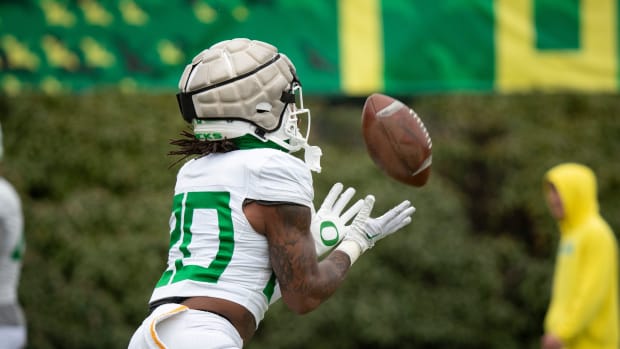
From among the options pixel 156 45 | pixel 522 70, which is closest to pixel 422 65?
pixel 522 70

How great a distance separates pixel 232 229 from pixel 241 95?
0.45 meters

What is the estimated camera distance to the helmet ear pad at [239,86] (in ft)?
11.0

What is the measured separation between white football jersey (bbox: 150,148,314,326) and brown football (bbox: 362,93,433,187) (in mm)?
624

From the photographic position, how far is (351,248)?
362 cm

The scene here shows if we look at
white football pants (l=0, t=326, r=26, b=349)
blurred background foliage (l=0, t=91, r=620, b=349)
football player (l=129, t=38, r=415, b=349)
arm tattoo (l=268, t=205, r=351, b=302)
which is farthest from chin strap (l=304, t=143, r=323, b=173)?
blurred background foliage (l=0, t=91, r=620, b=349)

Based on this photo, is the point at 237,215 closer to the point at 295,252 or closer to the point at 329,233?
the point at 295,252

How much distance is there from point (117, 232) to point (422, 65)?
2925 mm

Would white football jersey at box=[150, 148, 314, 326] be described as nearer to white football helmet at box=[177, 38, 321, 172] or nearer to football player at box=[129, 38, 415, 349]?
football player at box=[129, 38, 415, 349]

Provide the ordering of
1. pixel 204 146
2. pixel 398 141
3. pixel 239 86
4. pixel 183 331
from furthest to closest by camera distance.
→ pixel 398 141 < pixel 204 146 < pixel 239 86 < pixel 183 331

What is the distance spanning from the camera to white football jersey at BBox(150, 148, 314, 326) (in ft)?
10.7

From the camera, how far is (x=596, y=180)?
9234mm

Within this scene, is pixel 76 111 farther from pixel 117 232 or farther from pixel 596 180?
pixel 596 180

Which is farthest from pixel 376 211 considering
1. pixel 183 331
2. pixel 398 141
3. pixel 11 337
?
pixel 183 331

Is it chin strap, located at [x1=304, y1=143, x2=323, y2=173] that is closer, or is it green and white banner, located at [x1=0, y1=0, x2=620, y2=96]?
chin strap, located at [x1=304, y1=143, x2=323, y2=173]
